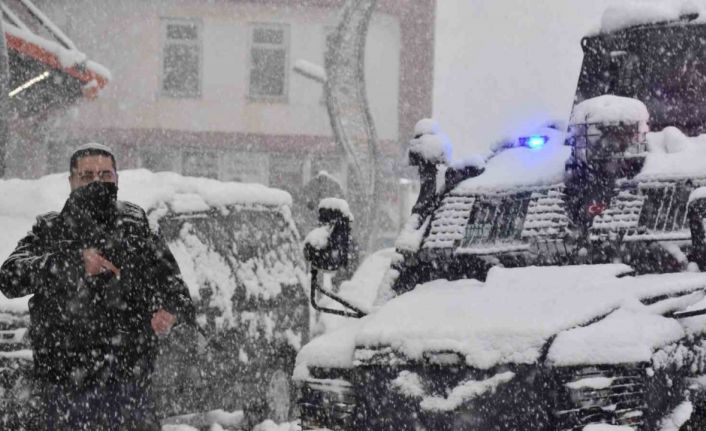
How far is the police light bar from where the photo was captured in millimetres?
5477

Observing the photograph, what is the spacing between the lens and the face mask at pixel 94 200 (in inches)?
173

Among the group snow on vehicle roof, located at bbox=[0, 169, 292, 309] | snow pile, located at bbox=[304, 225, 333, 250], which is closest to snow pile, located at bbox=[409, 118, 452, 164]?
snow pile, located at bbox=[304, 225, 333, 250]

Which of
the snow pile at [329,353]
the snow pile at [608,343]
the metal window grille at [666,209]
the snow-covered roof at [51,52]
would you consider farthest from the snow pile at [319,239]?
the snow-covered roof at [51,52]

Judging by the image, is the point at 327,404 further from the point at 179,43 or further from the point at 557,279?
the point at 179,43

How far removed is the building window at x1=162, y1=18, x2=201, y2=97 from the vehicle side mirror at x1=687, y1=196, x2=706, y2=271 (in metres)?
22.8

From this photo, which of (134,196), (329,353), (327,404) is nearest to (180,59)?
(134,196)

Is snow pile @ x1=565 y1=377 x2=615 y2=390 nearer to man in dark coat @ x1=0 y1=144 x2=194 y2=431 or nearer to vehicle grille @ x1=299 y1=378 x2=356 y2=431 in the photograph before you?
vehicle grille @ x1=299 y1=378 x2=356 y2=431

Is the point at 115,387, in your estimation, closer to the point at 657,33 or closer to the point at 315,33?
the point at 657,33

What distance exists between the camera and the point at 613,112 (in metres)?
4.58

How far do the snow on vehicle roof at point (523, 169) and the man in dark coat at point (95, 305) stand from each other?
5.37 ft

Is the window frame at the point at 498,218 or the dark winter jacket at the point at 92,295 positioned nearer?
the dark winter jacket at the point at 92,295

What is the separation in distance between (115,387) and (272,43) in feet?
75.5

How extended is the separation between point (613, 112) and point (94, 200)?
222 cm

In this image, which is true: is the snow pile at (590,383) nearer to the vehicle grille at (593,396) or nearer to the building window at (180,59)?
the vehicle grille at (593,396)
